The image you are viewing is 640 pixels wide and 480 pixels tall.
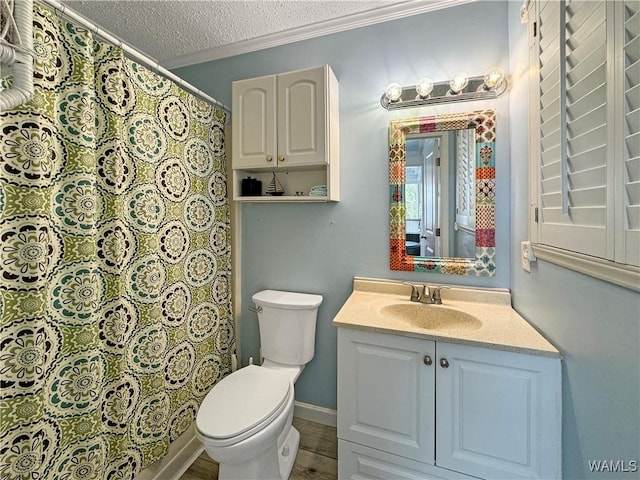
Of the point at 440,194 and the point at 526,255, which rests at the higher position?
the point at 440,194

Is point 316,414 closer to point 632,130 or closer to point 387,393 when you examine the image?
point 387,393

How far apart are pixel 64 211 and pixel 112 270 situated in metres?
0.30

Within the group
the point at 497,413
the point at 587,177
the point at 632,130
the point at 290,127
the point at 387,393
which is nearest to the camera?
the point at 632,130

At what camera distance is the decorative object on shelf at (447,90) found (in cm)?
141

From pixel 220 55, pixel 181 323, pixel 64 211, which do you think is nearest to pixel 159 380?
pixel 181 323

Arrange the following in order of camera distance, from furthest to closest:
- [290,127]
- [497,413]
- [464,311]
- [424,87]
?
[290,127] < [424,87] < [464,311] < [497,413]

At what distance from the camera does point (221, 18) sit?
5.49 ft

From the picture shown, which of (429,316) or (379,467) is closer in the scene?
(379,467)

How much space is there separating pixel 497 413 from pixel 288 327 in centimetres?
107

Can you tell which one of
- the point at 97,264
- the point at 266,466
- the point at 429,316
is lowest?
the point at 266,466

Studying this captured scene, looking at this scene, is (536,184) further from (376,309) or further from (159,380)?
(159,380)

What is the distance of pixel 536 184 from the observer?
3.62 ft

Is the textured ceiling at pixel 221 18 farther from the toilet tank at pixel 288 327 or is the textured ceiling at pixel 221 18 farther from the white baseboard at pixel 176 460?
the white baseboard at pixel 176 460

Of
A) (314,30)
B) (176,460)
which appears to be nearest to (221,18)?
(314,30)
